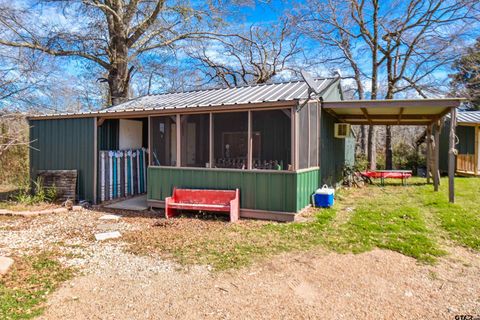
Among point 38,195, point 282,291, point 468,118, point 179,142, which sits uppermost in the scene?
point 468,118

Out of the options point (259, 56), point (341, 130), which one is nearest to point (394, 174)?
point (341, 130)

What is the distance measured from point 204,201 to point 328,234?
2479mm

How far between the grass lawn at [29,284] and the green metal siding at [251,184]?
2952mm

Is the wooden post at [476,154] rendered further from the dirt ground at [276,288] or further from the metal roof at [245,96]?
the dirt ground at [276,288]

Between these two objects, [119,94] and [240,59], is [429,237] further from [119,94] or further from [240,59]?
[240,59]

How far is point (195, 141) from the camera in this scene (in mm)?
7012

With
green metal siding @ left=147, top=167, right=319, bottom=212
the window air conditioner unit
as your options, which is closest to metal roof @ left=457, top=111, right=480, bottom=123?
the window air conditioner unit

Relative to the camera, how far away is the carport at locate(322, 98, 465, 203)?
655 centimetres

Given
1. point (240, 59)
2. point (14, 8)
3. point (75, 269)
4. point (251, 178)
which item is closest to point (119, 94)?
point (14, 8)

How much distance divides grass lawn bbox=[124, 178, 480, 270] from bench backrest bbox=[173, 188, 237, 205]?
49 cm

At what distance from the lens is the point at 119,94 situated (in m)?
13.2

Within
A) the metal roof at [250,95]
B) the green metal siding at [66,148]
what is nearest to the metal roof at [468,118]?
the metal roof at [250,95]

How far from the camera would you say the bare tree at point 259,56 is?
18.5m

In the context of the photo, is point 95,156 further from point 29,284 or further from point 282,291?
point 282,291
